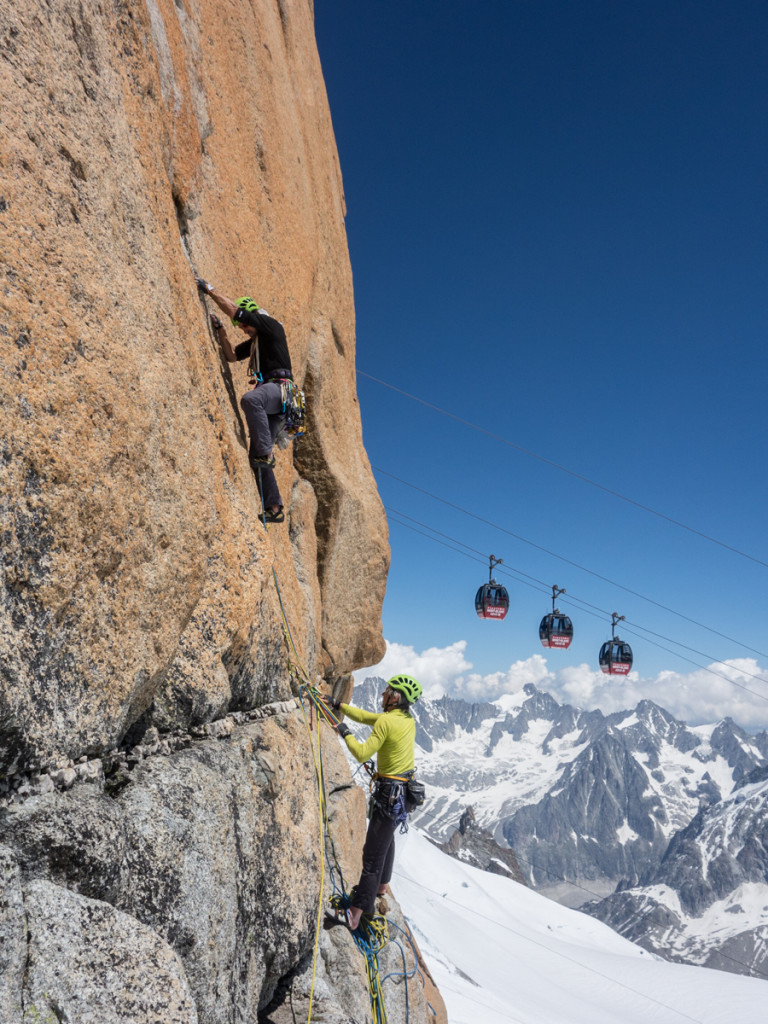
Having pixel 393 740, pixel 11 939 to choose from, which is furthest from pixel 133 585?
pixel 393 740

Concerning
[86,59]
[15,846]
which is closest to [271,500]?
[86,59]

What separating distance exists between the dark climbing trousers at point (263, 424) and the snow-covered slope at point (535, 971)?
73.9 feet

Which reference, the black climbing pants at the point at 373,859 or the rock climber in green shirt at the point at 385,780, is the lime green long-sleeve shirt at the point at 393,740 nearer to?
the rock climber in green shirt at the point at 385,780

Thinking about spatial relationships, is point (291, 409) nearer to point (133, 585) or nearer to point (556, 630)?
point (133, 585)

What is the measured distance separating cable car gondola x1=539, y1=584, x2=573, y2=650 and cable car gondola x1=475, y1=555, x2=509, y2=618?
2.17 m

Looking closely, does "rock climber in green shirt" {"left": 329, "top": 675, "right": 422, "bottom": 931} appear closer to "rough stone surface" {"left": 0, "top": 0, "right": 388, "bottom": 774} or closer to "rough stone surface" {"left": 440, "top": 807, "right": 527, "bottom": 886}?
"rough stone surface" {"left": 0, "top": 0, "right": 388, "bottom": 774}

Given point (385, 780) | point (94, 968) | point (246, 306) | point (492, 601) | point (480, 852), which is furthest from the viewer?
point (480, 852)

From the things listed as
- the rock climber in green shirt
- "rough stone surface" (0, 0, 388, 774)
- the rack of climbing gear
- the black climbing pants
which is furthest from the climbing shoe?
the black climbing pants

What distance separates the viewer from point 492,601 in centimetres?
2417

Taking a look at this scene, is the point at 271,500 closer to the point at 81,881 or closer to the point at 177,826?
the point at 177,826

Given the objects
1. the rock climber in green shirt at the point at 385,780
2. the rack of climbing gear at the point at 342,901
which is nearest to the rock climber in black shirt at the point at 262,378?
the rack of climbing gear at the point at 342,901

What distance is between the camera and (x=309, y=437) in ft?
33.7

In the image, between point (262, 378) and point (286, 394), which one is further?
point (262, 378)

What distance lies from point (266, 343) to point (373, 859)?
5.78 metres
